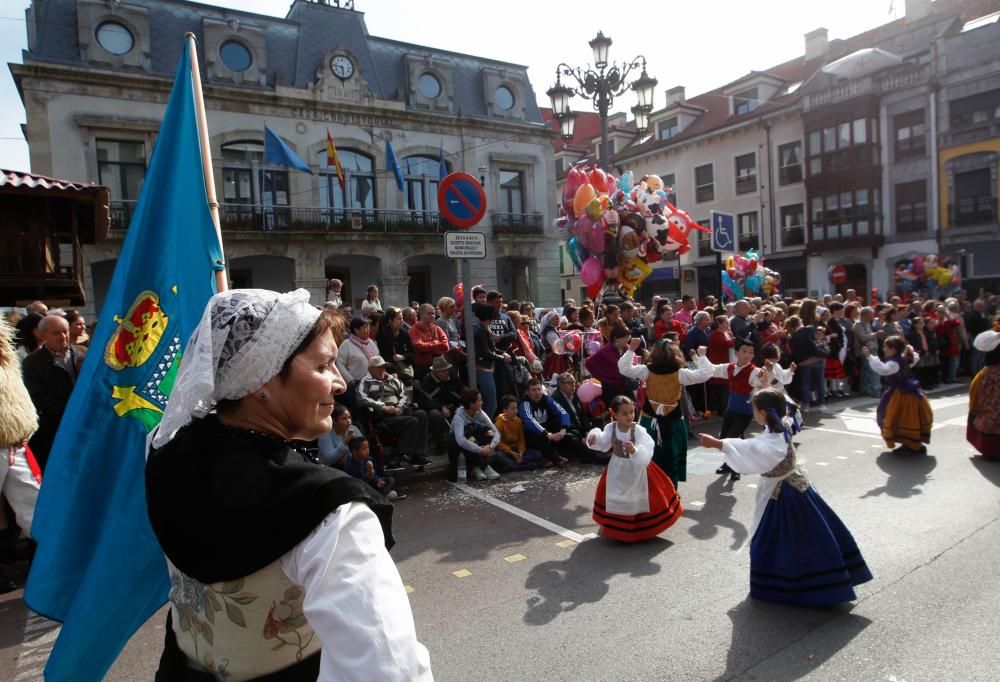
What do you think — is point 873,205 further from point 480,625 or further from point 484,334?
point 480,625

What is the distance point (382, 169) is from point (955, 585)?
2308cm

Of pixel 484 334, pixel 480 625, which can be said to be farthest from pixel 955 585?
pixel 484 334

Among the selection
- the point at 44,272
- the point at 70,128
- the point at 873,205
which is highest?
the point at 70,128

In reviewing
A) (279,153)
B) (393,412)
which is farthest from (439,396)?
(279,153)

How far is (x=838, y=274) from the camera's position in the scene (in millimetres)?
28797

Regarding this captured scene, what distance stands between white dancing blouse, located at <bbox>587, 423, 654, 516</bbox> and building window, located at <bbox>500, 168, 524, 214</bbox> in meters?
22.3

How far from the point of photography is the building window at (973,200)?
25.5 meters

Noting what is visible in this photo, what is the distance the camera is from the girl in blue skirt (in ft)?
13.9

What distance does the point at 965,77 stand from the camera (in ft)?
84.4

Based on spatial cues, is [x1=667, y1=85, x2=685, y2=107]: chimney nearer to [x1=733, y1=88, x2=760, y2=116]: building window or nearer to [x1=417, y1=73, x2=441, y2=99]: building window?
[x1=733, y1=88, x2=760, y2=116]: building window

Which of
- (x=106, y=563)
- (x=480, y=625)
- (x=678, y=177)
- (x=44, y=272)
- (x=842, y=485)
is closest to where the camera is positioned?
(x=106, y=563)

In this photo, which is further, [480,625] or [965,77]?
[965,77]

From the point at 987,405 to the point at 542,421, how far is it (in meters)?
5.27

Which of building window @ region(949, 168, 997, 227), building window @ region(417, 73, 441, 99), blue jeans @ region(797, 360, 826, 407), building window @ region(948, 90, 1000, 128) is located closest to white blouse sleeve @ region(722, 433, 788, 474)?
blue jeans @ region(797, 360, 826, 407)
